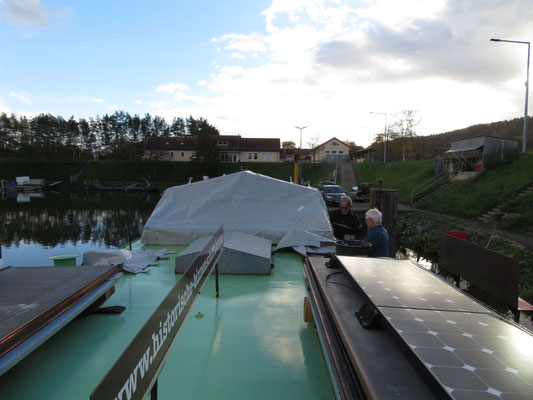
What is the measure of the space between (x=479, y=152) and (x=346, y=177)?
81.3ft

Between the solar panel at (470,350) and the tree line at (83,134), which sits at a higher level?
the tree line at (83,134)

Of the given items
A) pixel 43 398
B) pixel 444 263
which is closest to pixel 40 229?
pixel 43 398

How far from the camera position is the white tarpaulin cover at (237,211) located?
28.0ft

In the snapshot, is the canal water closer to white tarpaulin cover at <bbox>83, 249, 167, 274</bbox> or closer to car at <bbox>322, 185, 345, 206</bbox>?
white tarpaulin cover at <bbox>83, 249, 167, 274</bbox>

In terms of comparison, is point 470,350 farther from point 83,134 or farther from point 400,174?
point 83,134

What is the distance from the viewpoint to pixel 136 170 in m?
63.5

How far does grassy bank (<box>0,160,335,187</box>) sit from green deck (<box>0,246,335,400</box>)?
50.7m

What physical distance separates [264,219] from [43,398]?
20.8 feet

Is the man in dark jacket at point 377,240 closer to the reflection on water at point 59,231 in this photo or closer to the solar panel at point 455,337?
the solar panel at point 455,337

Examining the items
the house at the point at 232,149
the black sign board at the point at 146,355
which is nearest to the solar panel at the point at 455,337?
the black sign board at the point at 146,355

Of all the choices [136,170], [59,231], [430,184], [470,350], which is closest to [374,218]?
[470,350]

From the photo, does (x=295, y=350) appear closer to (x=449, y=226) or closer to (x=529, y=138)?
(x=449, y=226)

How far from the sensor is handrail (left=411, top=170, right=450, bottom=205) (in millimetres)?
25672

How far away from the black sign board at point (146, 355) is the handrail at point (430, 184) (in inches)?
1003
